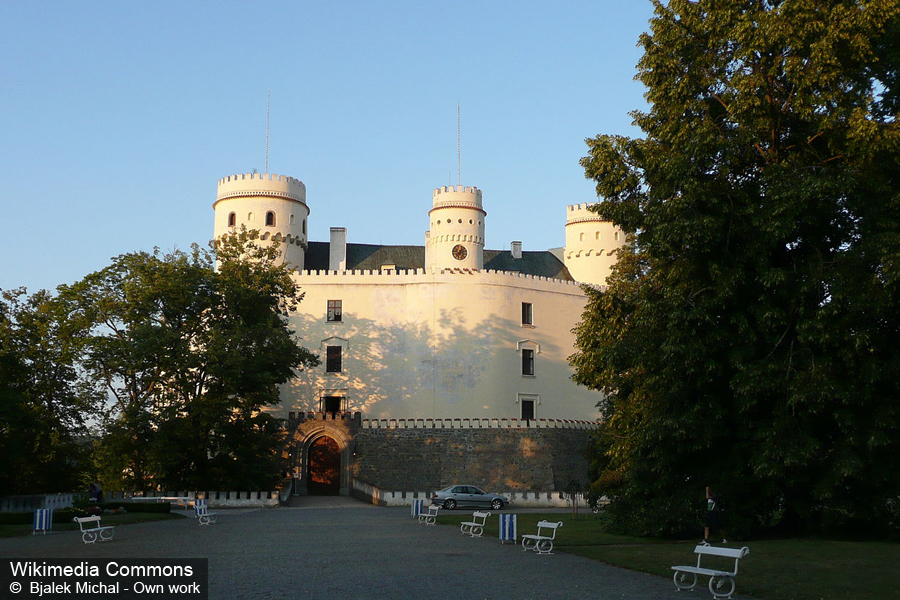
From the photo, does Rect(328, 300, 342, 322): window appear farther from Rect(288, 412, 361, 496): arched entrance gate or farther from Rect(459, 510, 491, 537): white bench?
Rect(459, 510, 491, 537): white bench

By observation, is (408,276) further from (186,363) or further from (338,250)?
(186,363)

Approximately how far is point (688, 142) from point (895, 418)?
6.89m

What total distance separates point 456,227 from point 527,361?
8.47 m

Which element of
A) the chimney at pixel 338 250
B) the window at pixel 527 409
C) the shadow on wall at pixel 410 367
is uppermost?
the chimney at pixel 338 250

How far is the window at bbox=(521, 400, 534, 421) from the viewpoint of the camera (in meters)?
46.3

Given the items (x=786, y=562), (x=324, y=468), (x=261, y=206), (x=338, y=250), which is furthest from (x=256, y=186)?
(x=786, y=562)

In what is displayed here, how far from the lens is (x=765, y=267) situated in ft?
58.4

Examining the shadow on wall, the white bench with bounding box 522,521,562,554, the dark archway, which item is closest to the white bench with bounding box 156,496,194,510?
the dark archway

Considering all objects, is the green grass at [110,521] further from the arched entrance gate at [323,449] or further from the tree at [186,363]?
the arched entrance gate at [323,449]

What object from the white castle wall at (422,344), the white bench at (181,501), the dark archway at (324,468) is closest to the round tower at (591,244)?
the white castle wall at (422,344)

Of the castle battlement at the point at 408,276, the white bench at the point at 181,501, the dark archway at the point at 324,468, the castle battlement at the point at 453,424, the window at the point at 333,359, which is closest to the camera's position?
the white bench at the point at 181,501

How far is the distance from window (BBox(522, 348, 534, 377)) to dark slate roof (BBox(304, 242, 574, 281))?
6.22 m

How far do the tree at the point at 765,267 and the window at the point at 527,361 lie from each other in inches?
1044

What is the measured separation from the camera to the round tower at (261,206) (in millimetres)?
46344
